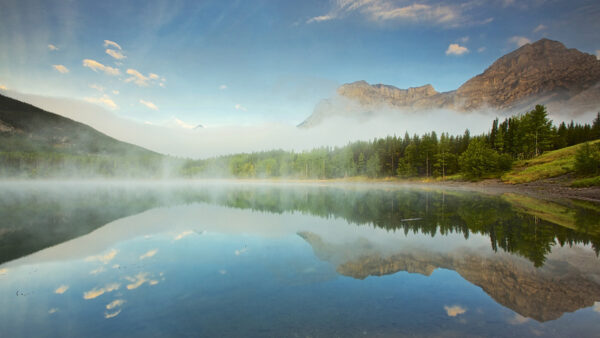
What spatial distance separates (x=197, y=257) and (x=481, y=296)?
40.7 feet

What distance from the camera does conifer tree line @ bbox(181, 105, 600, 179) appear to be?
253 ft

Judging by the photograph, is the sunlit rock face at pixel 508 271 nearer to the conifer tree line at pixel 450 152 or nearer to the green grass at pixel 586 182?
the green grass at pixel 586 182

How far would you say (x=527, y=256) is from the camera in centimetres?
1205

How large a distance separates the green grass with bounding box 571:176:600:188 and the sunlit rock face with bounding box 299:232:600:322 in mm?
41190

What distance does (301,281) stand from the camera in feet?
32.6

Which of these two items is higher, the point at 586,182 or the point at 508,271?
the point at 586,182

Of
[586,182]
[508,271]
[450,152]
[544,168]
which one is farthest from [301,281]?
[450,152]

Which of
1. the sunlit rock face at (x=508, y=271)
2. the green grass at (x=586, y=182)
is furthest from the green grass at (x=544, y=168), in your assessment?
the sunlit rock face at (x=508, y=271)

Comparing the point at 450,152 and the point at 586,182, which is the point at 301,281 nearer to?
the point at 586,182

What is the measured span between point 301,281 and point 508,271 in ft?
28.4

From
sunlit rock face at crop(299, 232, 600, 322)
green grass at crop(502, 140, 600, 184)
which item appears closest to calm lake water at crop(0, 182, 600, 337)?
sunlit rock face at crop(299, 232, 600, 322)

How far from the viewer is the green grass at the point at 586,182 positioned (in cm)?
3874

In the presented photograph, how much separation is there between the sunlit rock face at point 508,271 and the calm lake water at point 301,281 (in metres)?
0.06

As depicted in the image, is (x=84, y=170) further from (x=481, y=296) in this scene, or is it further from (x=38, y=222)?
(x=481, y=296)
